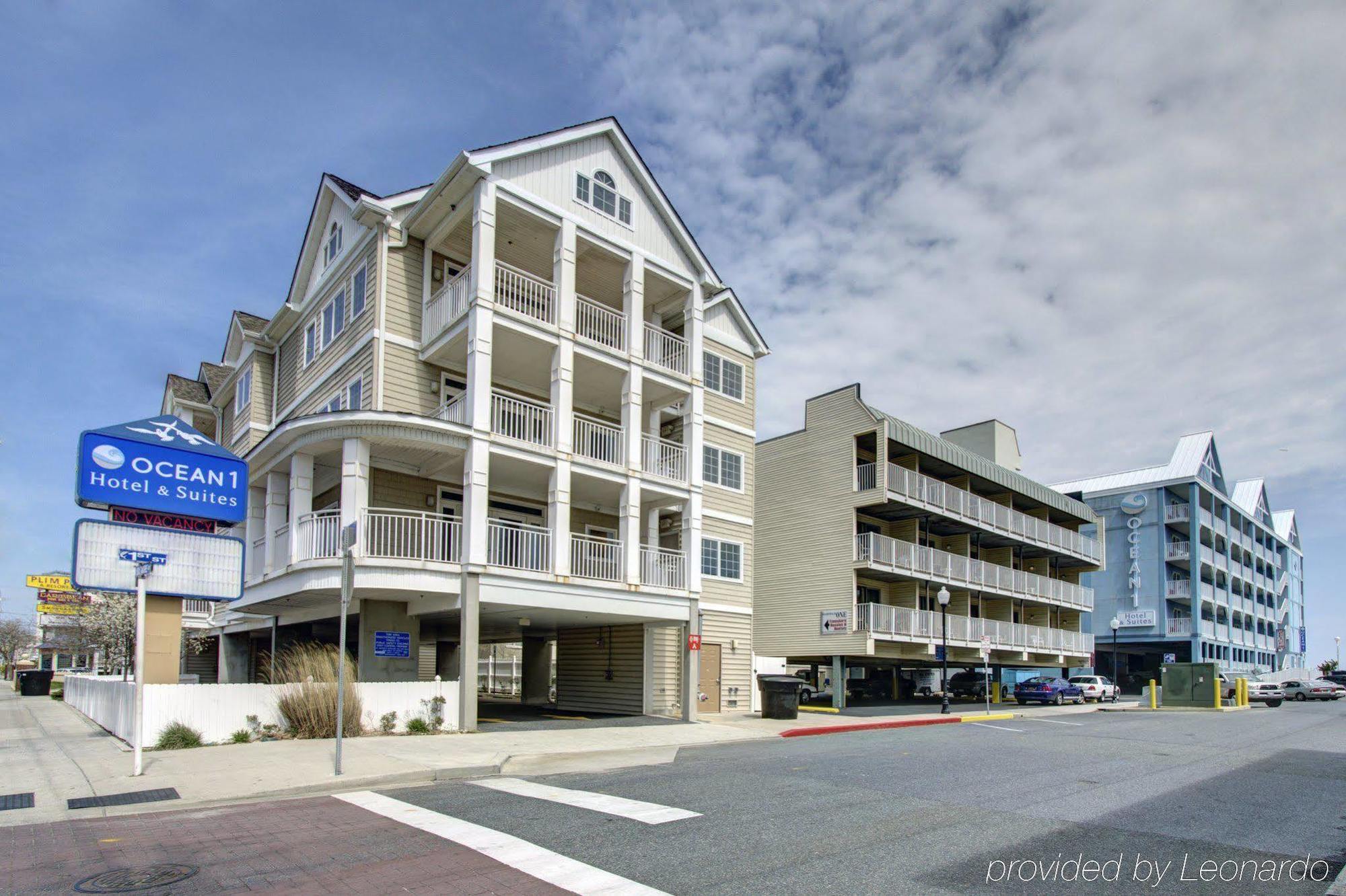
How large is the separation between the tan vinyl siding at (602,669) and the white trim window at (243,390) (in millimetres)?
12785

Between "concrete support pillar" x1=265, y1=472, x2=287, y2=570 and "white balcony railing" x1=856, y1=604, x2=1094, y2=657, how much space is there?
1853 centimetres

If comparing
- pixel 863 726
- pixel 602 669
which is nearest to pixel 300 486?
pixel 602 669

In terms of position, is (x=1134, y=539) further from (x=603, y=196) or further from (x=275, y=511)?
(x=275, y=511)

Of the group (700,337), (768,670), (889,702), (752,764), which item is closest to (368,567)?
(752,764)

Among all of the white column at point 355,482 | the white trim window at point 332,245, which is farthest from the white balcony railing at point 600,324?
the white trim window at point 332,245

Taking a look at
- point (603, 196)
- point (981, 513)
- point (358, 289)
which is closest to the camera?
point (358, 289)

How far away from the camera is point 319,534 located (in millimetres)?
19000

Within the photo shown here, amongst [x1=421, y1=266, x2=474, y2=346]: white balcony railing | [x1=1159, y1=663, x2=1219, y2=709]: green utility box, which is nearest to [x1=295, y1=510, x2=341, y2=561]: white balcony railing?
[x1=421, y1=266, x2=474, y2=346]: white balcony railing

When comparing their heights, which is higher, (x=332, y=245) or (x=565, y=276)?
(x=332, y=245)

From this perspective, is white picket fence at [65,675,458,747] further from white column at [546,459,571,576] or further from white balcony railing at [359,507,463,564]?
white column at [546,459,571,576]

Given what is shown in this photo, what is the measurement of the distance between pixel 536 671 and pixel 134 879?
25675 millimetres

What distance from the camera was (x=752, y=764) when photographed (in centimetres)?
1360

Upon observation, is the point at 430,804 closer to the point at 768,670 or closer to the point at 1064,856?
the point at 1064,856

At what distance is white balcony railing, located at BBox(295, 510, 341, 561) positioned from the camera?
18.8m
